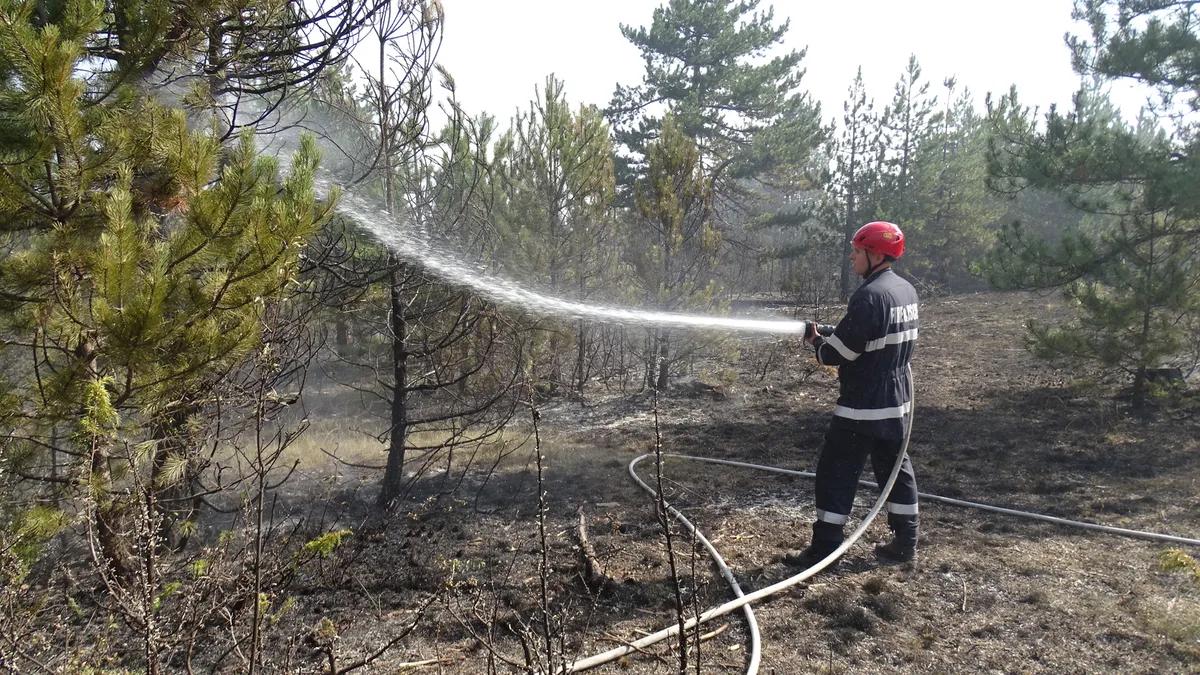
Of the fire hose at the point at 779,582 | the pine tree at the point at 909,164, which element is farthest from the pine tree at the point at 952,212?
the fire hose at the point at 779,582

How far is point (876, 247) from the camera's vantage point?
14.9ft

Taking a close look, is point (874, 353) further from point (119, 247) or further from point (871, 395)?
point (119, 247)

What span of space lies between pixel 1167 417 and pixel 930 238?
17.3m

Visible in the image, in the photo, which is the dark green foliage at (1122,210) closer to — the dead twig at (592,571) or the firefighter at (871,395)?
the firefighter at (871,395)

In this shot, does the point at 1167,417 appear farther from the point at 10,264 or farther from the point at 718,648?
the point at 10,264

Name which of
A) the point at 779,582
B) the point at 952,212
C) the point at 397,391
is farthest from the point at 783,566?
the point at 952,212

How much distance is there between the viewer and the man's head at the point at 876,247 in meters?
4.52

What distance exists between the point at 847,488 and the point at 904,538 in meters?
0.52

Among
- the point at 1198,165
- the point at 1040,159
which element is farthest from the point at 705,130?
the point at 1198,165

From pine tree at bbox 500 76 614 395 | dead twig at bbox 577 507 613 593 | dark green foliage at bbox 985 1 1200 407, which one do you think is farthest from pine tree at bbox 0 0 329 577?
dark green foliage at bbox 985 1 1200 407

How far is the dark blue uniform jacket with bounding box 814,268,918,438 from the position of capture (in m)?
4.33

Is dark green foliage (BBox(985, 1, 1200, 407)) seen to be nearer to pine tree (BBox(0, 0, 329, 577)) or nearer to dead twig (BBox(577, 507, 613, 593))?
dead twig (BBox(577, 507, 613, 593))

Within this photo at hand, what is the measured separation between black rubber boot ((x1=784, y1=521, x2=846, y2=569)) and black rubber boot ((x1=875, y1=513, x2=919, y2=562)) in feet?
1.19

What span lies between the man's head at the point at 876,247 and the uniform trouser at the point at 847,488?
1092mm
